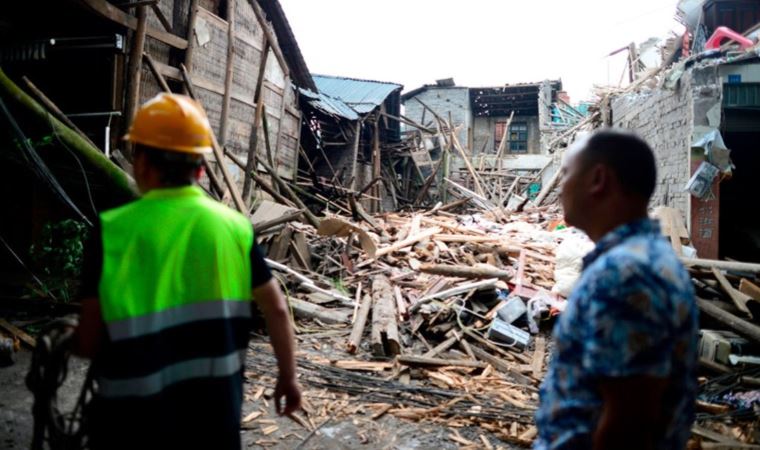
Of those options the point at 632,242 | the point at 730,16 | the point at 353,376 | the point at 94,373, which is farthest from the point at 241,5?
the point at 730,16

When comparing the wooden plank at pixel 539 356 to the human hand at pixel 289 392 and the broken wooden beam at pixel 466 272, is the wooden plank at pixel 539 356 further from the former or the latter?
the human hand at pixel 289 392

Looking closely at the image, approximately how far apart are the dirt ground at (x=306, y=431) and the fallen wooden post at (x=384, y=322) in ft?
4.18

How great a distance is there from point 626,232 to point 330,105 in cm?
1613

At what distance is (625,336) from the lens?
3.95 ft

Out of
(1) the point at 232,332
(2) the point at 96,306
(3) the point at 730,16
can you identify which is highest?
(3) the point at 730,16

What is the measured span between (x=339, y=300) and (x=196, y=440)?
585 cm

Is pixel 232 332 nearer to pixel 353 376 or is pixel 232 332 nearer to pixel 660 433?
pixel 660 433

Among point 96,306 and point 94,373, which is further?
point 94,373

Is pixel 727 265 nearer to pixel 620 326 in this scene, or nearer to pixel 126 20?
pixel 620 326

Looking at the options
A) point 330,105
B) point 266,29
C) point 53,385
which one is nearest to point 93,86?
point 266,29

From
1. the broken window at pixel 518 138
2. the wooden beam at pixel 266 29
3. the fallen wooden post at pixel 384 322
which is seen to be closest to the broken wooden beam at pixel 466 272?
the fallen wooden post at pixel 384 322

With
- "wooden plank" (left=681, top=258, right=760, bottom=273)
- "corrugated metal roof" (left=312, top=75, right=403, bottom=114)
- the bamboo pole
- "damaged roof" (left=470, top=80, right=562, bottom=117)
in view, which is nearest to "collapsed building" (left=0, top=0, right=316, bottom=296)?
the bamboo pole

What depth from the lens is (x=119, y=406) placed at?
1.54m

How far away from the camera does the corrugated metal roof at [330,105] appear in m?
15.0
